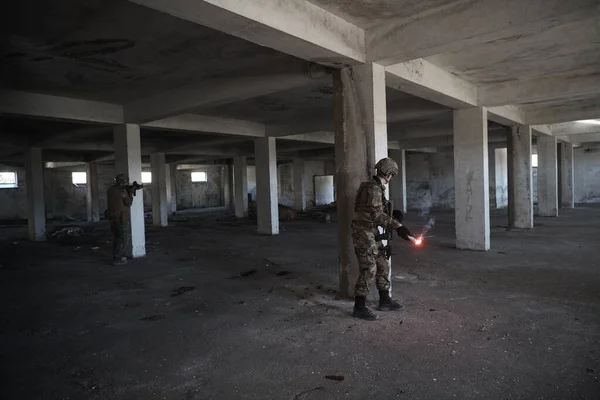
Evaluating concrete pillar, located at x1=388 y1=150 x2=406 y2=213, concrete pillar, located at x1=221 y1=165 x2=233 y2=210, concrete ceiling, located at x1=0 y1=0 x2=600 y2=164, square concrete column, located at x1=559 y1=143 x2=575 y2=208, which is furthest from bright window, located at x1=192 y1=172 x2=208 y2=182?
square concrete column, located at x1=559 y1=143 x2=575 y2=208

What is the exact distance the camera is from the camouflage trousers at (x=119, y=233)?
7.98 meters

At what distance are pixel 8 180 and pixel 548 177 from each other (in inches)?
961

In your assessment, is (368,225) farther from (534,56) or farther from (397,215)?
(534,56)

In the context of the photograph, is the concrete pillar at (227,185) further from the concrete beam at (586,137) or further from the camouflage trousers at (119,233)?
the concrete beam at (586,137)

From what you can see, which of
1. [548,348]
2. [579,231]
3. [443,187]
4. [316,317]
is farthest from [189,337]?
[443,187]

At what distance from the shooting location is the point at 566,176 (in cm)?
1844

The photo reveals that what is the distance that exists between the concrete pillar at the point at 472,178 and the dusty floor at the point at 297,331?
2.12 ft

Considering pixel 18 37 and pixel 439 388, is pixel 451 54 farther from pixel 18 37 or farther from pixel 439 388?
pixel 18 37

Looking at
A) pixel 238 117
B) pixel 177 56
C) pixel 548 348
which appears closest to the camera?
pixel 548 348

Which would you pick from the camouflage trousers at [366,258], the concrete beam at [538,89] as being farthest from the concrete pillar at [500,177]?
the camouflage trousers at [366,258]

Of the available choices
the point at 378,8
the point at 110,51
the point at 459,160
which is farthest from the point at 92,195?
the point at 378,8

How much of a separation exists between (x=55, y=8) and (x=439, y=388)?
4792 millimetres

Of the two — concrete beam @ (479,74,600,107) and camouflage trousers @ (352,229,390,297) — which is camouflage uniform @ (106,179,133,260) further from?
concrete beam @ (479,74,600,107)

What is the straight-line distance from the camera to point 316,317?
4469 mm
